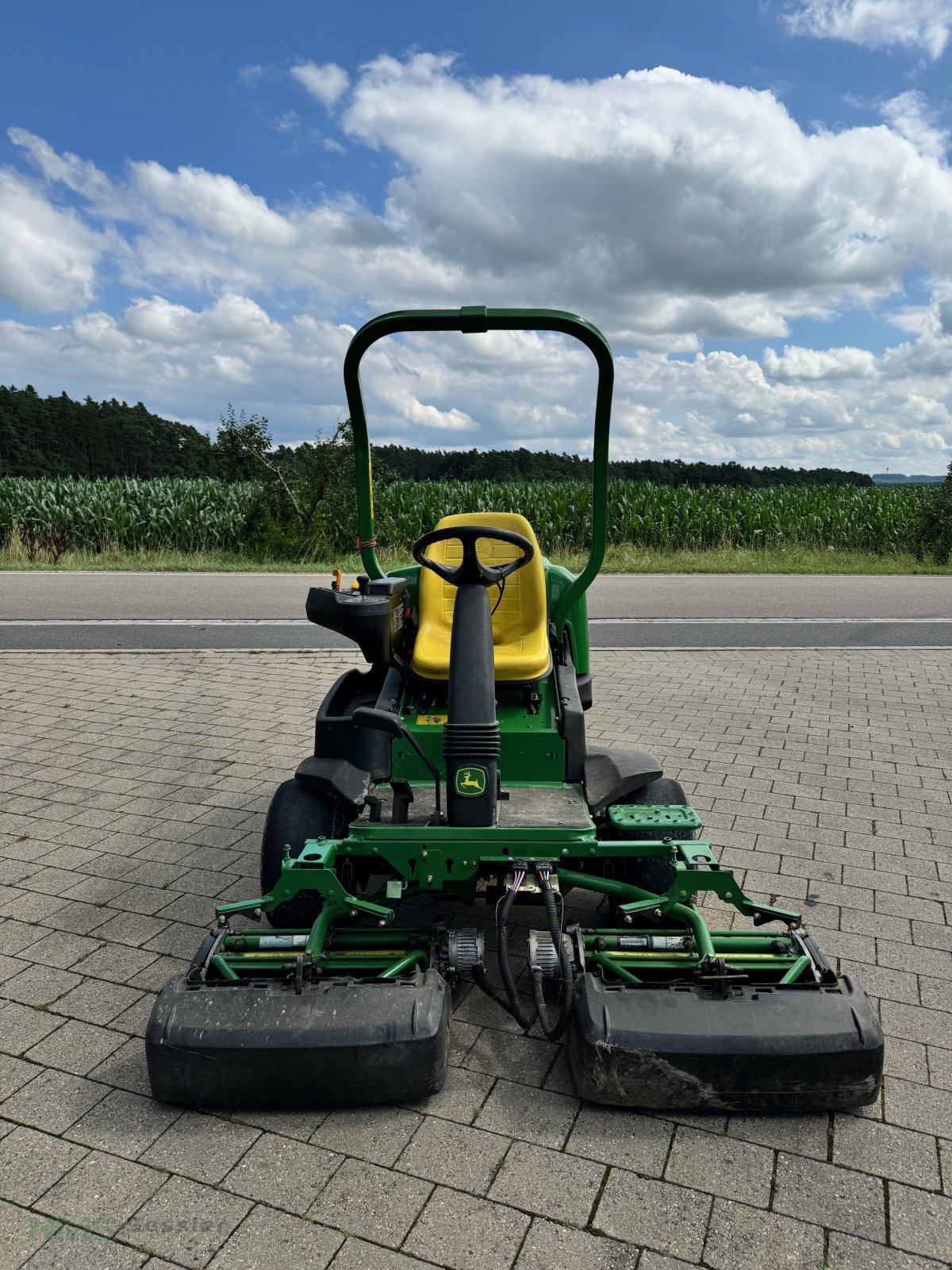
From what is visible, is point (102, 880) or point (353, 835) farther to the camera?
point (102, 880)

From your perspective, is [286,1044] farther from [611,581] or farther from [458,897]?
[611,581]

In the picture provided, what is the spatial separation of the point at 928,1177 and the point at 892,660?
7042 millimetres

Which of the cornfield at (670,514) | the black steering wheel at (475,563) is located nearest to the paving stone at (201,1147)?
the black steering wheel at (475,563)

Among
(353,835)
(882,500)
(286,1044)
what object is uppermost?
(882,500)

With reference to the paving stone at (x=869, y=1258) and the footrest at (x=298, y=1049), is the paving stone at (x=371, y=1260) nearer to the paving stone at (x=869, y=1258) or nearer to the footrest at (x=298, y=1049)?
the footrest at (x=298, y=1049)

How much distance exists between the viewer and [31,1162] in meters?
2.50

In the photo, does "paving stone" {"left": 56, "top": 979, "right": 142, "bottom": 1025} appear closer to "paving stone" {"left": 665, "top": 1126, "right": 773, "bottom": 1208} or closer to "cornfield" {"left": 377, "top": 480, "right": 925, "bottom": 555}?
"paving stone" {"left": 665, "top": 1126, "right": 773, "bottom": 1208}

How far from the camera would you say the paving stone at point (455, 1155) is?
7.98 ft

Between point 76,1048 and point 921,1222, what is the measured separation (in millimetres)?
2383

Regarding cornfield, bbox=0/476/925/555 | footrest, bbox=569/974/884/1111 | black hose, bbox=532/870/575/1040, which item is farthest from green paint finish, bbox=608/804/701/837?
cornfield, bbox=0/476/925/555

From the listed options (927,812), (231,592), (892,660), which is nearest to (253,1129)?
(927,812)

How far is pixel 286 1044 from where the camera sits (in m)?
2.57

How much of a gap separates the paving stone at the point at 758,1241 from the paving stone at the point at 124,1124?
144 cm

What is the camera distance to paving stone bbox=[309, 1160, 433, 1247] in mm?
2273
